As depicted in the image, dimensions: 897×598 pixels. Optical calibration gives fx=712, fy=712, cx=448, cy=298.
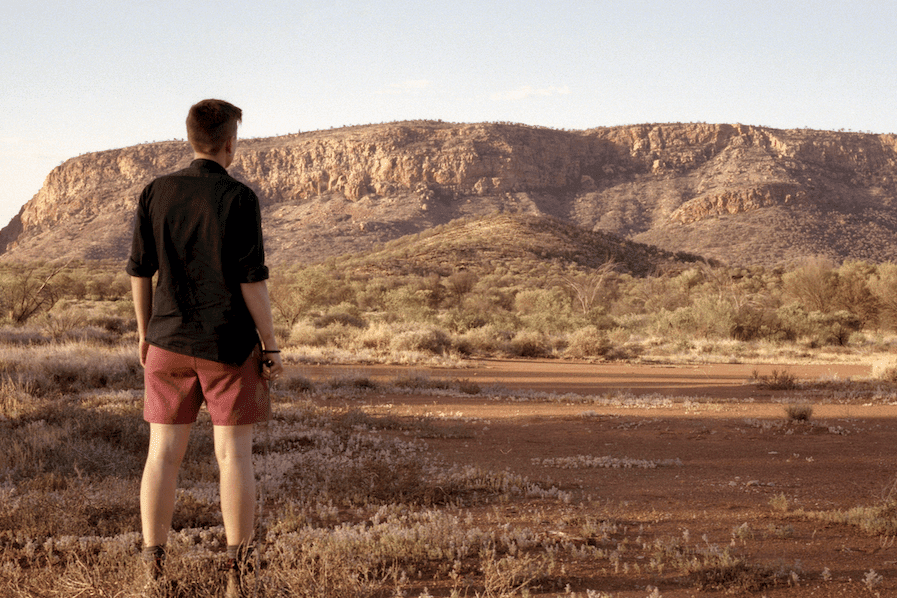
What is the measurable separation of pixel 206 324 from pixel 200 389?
31 centimetres

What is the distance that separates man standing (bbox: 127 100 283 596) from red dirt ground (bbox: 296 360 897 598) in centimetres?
169

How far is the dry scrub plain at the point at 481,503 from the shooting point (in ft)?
11.5

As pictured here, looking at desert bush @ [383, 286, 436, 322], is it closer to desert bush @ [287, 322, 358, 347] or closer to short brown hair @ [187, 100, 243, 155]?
desert bush @ [287, 322, 358, 347]

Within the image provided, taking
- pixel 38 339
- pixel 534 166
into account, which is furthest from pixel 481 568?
pixel 534 166

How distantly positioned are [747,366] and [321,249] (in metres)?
57.8

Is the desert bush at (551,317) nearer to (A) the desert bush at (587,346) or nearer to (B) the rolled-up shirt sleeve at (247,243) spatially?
(A) the desert bush at (587,346)

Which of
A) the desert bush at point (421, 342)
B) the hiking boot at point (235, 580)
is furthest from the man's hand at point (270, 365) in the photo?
the desert bush at point (421, 342)

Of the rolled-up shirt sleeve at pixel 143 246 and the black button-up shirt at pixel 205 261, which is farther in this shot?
the rolled-up shirt sleeve at pixel 143 246

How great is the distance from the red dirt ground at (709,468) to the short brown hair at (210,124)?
2594 millimetres

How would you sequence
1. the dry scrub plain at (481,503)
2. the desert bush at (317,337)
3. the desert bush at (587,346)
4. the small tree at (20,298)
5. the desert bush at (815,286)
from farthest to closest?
the desert bush at (815,286) → the desert bush at (587,346) → the small tree at (20,298) → the desert bush at (317,337) → the dry scrub plain at (481,503)

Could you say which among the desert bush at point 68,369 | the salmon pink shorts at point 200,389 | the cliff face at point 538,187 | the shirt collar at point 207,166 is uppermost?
the cliff face at point 538,187

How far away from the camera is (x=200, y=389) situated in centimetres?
306

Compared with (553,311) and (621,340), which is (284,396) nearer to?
(621,340)

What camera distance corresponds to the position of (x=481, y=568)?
3.57m
